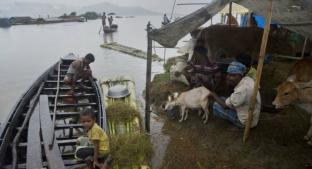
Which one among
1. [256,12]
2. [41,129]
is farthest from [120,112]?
[256,12]

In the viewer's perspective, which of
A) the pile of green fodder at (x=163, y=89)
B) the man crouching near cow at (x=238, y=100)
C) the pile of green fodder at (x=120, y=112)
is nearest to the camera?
the man crouching near cow at (x=238, y=100)

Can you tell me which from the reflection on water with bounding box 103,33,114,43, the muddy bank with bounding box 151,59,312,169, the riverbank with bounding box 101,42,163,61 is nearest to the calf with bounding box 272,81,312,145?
the muddy bank with bounding box 151,59,312,169

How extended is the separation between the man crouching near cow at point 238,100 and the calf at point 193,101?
0.66ft

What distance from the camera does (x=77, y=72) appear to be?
24.3ft

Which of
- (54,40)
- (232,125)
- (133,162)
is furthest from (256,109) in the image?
(54,40)

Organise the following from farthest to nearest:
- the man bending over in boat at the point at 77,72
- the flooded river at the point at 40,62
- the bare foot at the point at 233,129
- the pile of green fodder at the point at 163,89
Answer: the flooded river at the point at 40,62 < the pile of green fodder at the point at 163,89 < the man bending over in boat at the point at 77,72 < the bare foot at the point at 233,129

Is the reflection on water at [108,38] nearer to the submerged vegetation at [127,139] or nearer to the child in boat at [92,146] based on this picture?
the submerged vegetation at [127,139]

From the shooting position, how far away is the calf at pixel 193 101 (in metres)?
6.05

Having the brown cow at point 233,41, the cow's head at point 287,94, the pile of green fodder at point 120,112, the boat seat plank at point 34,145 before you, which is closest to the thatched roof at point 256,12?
the cow's head at point 287,94

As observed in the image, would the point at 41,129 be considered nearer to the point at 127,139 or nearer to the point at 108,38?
the point at 127,139

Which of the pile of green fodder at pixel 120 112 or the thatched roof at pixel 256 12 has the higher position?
the thatched roof at pixel 256 12

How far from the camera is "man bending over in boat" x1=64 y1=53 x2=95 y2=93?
7.28m

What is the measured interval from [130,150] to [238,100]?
2.28m

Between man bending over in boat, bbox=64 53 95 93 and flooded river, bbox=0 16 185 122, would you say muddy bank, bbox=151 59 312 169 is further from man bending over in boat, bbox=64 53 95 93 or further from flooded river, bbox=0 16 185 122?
flooded river, bbox=0 16 185 122
